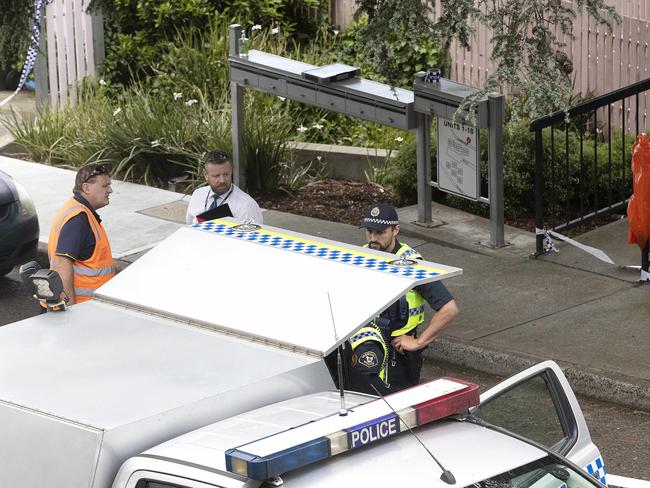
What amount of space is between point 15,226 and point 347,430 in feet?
21.3

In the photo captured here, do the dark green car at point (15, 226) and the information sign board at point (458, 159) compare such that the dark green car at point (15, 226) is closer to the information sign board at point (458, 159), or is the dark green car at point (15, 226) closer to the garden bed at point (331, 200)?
the garden bed at point (331, 200)

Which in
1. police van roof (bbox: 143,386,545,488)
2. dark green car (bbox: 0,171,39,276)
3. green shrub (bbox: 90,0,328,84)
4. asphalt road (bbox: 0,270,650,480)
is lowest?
asphalt road (bbox: 0,270,650,480)

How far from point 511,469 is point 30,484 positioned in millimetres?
1528

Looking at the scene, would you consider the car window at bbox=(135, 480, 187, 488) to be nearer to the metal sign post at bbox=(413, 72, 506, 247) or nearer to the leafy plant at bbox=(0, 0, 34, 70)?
the leafy plant at bbox=(0, 0, 34, 70)

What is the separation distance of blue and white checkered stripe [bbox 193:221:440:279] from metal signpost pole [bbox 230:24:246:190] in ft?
20.4

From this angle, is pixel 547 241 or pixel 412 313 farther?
pixel 547 241

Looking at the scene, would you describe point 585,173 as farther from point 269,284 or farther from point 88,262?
point 269,284

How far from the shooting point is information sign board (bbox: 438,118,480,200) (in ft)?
33.9

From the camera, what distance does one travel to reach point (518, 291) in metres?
9.15

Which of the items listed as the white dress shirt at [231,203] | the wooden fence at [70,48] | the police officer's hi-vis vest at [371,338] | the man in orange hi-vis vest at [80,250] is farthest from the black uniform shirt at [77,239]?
the wooden fence at [70,48]

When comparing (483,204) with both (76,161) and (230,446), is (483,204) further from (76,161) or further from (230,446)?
(230,446)

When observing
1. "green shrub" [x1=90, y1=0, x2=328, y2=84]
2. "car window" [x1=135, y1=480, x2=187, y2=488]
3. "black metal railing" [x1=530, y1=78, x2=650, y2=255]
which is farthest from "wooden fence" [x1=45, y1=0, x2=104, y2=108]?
"car window" [x1=135, y1=480, x2=187, y2=488]

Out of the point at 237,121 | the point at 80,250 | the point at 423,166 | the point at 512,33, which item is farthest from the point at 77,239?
the point at 237,121

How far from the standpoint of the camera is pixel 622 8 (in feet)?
44.1
